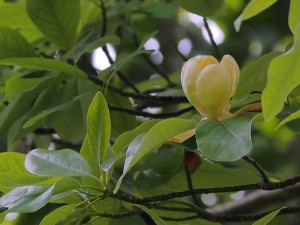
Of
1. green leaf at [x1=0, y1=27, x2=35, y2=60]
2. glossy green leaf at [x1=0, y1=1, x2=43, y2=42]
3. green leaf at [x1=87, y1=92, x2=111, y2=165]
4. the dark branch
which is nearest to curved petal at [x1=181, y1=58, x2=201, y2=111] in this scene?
green leaf at [x1=87, y1=92, x2=111, y2=165]

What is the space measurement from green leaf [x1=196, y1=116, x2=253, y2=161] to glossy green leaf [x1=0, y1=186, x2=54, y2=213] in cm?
17

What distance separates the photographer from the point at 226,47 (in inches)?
83.8

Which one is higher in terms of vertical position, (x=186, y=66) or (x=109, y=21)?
(x=186, y=66)

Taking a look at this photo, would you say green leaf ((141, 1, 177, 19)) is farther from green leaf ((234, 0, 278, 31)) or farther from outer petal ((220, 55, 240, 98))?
green leaf ((234, 0, 278, 31))

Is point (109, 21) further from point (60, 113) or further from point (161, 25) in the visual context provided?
point (161, 25)

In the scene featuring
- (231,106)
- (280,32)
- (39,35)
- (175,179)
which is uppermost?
(231,106)

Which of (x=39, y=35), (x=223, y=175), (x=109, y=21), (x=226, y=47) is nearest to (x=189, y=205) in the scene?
(x=223, y=175)

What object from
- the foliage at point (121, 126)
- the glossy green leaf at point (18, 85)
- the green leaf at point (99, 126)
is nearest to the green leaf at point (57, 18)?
the foliage at point (121, 126)

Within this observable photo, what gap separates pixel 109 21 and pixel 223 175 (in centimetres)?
62

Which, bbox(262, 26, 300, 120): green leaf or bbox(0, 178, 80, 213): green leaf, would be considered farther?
bbox(0, 178, 80, 213): green leaf

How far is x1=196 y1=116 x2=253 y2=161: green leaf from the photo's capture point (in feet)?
2.21

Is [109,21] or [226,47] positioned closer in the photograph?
[109,21]

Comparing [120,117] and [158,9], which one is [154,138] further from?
[158,9]

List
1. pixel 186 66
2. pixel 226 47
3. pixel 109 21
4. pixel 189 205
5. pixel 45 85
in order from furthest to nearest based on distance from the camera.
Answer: pixel 226 47 < pixel 109 21 < pixel 45 85 < pixel 189 205 < pixel 186 66
